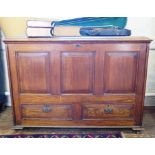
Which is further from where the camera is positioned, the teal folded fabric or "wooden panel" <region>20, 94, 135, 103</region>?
the teal folded fabric

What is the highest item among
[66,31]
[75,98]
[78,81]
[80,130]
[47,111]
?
[66,31]

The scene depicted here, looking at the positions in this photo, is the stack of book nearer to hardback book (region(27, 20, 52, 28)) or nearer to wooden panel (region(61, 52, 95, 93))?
hardback book (region(27, 20, 52, 28))

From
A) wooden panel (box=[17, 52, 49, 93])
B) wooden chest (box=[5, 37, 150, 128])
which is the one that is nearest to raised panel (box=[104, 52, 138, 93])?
wooden chest (box=[5, 37, 150, 128])

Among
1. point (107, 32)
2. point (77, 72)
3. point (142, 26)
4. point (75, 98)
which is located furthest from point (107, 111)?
point (142, 26)

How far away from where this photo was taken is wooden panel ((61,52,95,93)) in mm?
1721

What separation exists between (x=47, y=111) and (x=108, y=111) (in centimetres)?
55

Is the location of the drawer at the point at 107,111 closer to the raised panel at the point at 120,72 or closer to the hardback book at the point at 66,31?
the raised panel at the point at 120,72

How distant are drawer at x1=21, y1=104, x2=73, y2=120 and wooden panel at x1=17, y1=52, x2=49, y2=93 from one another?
0.50 ft

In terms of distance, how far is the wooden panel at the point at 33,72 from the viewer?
1729 millimetres

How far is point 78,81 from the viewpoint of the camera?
1787 millimetres

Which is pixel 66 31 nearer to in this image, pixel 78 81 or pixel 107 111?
pixel 78 81

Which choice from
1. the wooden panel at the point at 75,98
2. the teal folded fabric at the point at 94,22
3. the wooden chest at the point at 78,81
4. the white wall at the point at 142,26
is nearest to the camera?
the wooden chest at the point at 78,81

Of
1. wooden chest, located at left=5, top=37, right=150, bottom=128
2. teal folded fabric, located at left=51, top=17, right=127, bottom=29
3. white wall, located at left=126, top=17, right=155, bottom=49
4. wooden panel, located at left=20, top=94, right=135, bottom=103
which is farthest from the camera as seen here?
white wall, located at left=126, top=17, right=155, bottom=49

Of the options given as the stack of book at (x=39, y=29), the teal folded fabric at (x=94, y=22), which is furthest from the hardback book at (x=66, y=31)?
the stack of book at (x=39, y=29)
